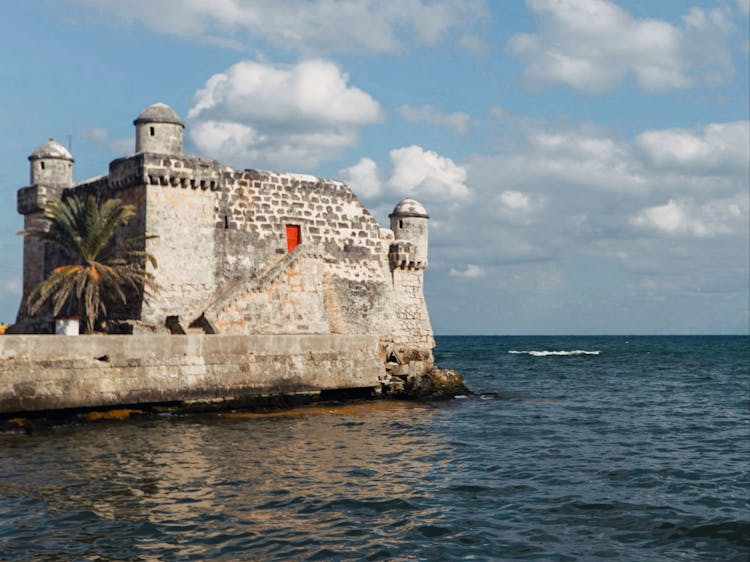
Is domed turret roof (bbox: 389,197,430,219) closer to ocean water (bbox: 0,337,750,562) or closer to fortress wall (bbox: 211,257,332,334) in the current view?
fortress wall (bbox: 211,257,332,334)

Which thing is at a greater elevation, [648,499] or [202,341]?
[202,341]

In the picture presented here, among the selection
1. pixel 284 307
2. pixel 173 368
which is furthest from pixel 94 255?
pixel 284 307

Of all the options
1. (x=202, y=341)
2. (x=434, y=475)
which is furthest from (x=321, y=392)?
(x=434, y=475)

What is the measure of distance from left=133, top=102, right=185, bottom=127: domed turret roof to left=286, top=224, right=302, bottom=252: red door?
4.52 metres

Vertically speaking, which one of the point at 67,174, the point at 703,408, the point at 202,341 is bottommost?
the point at 703,408

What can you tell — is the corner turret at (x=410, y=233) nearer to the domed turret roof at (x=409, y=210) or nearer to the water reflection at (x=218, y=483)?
the domed turret roof at (x=409, y=210)

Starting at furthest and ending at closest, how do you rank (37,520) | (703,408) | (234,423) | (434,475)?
1. (703,408)
2. (234,423)
3. (434,475)
4. (37,520)

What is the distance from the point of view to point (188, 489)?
11.4m

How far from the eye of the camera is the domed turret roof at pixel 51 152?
26547 mm

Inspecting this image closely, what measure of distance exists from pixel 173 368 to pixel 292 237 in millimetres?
7959

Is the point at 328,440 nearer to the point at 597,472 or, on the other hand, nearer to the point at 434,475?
the point at 434,475

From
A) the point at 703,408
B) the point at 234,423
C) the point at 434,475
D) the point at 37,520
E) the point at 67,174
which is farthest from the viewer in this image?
the point at 67,174

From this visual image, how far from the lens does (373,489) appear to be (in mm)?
11820

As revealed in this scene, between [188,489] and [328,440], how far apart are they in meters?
4.86
